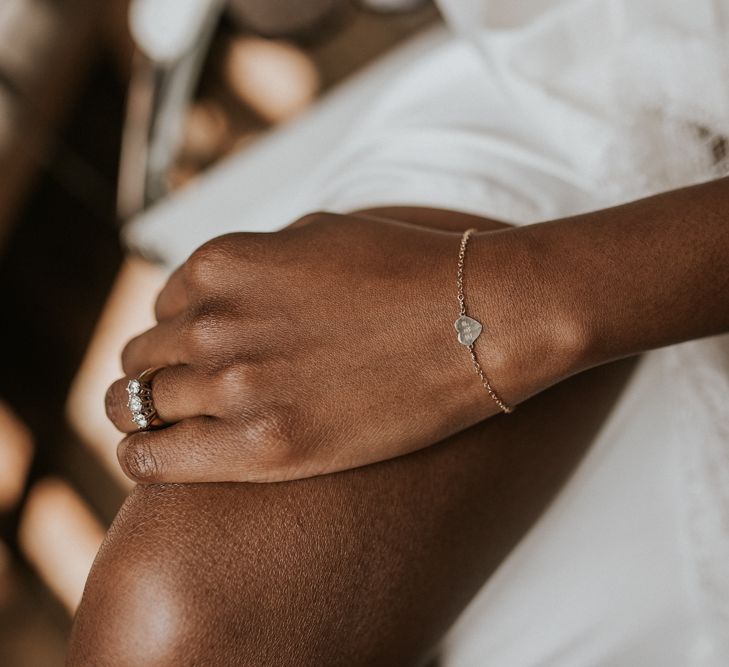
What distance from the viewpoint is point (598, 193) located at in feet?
2.83

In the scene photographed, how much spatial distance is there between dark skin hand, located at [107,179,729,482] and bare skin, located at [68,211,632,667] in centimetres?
3

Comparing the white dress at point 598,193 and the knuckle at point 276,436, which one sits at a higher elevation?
the knuckle at point 276,436

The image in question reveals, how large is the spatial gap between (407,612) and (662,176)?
1.83 feet

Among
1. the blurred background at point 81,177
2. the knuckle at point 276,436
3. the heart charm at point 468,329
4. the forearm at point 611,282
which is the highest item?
the knuckle at point 276,436

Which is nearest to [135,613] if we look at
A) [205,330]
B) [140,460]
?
[140,460]

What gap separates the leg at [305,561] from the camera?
1.98ft

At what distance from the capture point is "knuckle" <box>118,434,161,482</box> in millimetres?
639

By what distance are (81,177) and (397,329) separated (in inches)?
60.8

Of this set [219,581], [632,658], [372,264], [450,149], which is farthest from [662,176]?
[219,581]

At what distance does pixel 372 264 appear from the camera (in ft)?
2.22

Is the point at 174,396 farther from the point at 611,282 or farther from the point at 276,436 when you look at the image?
the point at 611,282

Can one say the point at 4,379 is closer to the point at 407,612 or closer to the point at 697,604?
the point at 407,612

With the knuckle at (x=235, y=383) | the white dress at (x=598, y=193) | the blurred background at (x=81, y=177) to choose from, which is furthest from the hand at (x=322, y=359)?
the blurred background at (x=81, y=177)

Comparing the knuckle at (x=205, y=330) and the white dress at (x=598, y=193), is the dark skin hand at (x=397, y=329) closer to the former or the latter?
the knuckle at (x=205, y=330)
